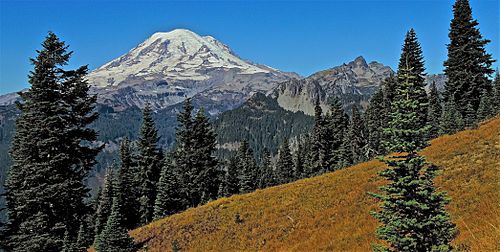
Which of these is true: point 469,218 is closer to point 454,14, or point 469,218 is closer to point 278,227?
point 278,227

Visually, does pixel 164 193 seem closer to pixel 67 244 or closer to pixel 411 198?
pixel 67 244

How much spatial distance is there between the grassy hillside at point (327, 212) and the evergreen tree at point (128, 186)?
2651cm

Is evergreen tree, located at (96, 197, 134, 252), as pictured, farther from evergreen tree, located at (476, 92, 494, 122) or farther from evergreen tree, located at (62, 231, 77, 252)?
evergreen tree, located at (476, 92, 494, 122)

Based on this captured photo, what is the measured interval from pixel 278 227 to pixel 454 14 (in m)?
37.4

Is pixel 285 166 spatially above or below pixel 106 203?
above

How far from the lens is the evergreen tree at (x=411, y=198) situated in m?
10.2

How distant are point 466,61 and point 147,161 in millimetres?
41257

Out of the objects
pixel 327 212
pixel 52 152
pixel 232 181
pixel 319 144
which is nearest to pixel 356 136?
pixel 319 144

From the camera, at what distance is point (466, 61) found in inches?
1847

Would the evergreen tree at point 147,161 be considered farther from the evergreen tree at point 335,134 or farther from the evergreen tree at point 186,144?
the evergreen tree at point 335,134

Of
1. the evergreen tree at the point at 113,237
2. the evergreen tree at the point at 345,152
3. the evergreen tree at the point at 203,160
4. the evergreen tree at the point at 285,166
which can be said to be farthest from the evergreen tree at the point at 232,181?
the evergreen tree at the point at 113,237

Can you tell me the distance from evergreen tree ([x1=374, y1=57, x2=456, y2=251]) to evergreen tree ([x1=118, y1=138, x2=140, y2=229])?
171ft

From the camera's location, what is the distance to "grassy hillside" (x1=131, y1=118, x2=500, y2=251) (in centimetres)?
1869

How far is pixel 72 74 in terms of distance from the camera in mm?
21203
